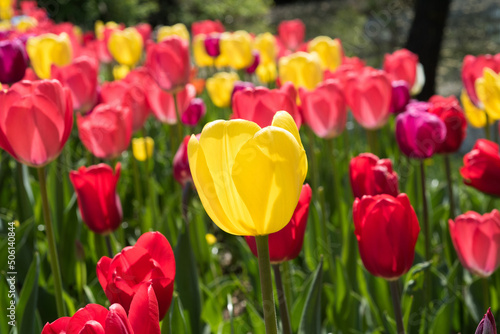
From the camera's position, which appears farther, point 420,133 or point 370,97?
point 370,97

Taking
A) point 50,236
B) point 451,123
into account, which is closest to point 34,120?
point 50,236

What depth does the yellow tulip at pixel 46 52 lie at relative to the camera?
2.42 meters

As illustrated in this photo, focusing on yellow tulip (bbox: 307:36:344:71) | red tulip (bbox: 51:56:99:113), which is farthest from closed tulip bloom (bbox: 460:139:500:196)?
yellow tulip (bbox: 307:36:344:71)

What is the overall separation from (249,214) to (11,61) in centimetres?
145

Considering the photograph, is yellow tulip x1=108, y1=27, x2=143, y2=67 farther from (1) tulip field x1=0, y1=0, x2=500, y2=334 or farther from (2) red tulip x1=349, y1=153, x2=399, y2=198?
(2) red tulip x1=349, y1=153, x2=399, y2=198

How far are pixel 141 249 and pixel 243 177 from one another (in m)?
0.20

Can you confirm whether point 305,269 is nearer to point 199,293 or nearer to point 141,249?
point 199,293

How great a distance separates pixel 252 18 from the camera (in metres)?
10.8

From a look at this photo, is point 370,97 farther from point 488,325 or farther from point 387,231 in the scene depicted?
point 488,325

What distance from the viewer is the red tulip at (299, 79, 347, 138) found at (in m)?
1.72

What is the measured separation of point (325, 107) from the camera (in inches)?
69.2

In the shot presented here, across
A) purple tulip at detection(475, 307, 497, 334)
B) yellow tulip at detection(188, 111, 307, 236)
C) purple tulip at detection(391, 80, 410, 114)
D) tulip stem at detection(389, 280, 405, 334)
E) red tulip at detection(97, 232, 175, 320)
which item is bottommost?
tulip stem at detection(389, 280, 405, 334)

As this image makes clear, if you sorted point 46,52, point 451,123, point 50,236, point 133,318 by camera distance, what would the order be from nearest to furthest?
point 133,318 → point 50,236 → point 451,123 → point 46,52

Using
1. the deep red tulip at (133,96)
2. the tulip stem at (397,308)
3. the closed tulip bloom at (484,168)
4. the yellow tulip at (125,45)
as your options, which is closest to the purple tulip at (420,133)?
the closed tulip bloom at (484,168)
